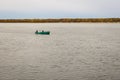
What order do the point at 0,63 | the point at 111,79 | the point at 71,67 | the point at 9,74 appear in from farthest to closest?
the point at 0,63, the point at 71,67, the point at 9,74, the point at 111,79

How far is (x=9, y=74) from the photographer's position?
21.3 metres

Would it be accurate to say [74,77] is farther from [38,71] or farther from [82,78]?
[38,71]

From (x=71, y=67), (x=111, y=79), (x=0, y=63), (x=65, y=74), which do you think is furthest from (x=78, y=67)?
(x=0, y=63)

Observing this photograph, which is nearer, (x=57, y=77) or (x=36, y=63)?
(x=57, y=77)

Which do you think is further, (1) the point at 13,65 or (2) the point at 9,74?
(1) the point at 13,65

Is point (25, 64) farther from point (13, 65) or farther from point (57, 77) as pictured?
point (57, 77)

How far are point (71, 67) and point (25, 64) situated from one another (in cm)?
392

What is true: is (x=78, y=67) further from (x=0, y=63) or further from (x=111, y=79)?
(x=0, y=63)

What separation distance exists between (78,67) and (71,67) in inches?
21.4

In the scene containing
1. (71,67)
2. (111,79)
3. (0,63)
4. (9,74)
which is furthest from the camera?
(0,63)

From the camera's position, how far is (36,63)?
26.1 metres

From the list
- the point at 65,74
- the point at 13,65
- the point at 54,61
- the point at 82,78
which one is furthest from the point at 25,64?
the point at 82,78

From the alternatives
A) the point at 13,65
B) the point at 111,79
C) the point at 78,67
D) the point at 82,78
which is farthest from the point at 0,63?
the point at 111,79

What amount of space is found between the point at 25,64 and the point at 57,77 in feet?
18.4
